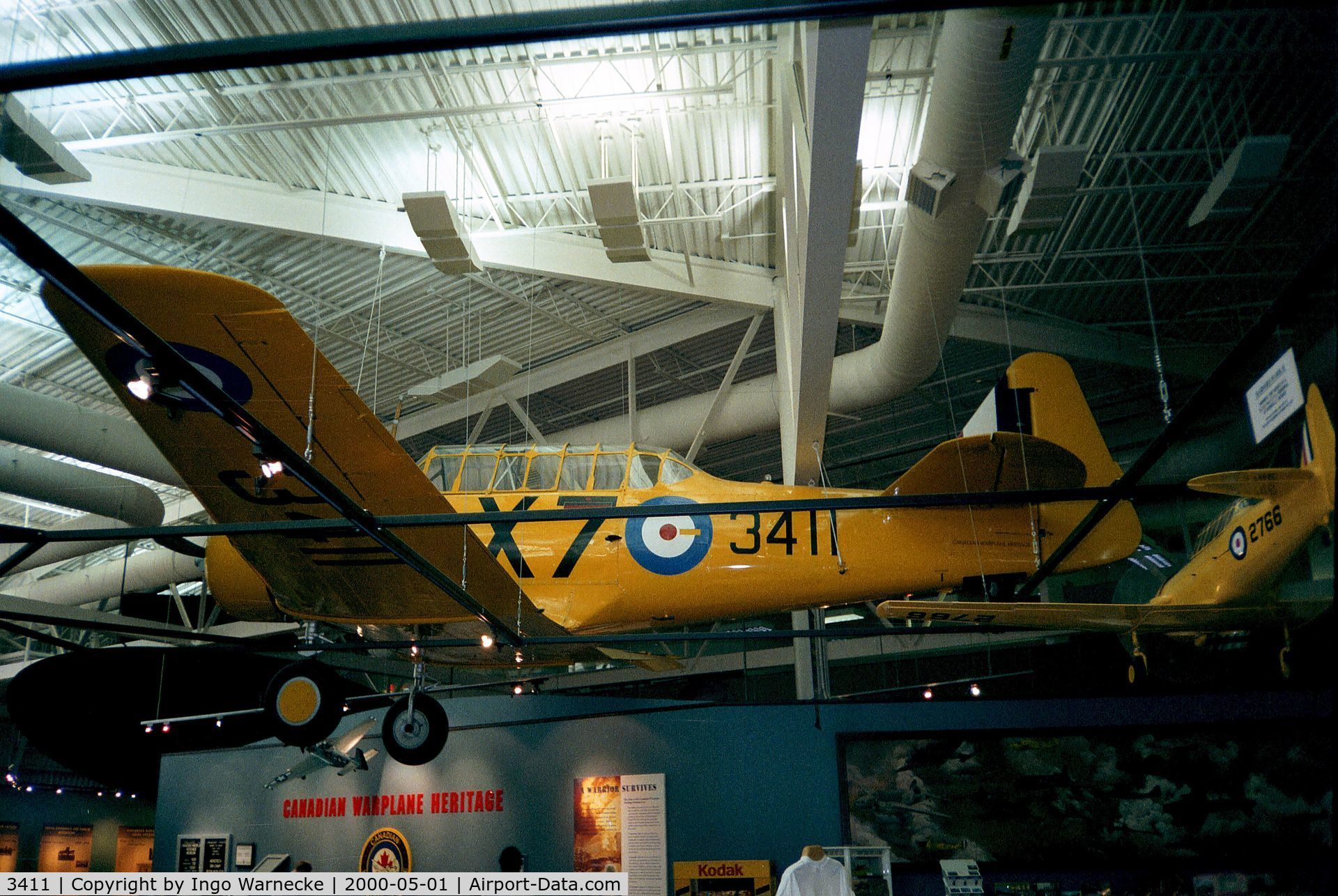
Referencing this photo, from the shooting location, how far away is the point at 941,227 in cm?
582

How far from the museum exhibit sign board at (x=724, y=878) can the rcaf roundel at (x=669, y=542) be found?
4470 millimetres

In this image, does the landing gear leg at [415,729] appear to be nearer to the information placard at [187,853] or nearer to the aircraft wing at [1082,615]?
the aircraft wing at [1082,615]

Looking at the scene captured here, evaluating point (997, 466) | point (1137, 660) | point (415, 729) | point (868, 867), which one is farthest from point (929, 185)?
point (868, 867)

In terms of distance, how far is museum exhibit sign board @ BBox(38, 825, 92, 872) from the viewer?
22.8 metres

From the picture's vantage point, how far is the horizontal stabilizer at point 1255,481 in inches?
A: 84.7

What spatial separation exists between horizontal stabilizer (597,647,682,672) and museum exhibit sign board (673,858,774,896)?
208 centimetres

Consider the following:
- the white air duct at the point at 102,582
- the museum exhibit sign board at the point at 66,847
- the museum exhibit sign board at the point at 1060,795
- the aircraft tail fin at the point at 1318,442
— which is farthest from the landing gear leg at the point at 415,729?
the museum exhibit sign board at the point at 66,847

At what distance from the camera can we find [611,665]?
10711mm

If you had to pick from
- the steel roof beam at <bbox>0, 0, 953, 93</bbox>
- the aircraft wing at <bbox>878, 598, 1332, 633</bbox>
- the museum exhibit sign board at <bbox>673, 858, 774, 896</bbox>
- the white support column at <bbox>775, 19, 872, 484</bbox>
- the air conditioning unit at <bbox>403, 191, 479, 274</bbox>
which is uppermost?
the air conditioning unit at <bbox>403, 191, 479, 274</bbox>

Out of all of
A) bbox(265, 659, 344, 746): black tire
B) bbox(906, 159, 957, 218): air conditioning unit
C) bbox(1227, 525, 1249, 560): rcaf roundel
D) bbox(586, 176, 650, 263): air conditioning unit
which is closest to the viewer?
bbox(1227, 525, 1249, 560): rcaf roundel

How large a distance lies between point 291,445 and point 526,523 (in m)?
2.47

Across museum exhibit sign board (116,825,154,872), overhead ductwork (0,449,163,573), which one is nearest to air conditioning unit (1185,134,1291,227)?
overhead ductwork (0,449,163,573)

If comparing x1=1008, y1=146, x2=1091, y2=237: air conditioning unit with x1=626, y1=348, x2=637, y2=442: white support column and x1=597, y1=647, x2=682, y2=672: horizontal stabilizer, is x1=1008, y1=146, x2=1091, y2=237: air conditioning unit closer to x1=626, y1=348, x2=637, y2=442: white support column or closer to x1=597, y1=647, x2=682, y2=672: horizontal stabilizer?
x1=626, y1=348, x2=637, y2=442: white support column

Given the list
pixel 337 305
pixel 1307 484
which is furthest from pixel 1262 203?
pixel 337 305
